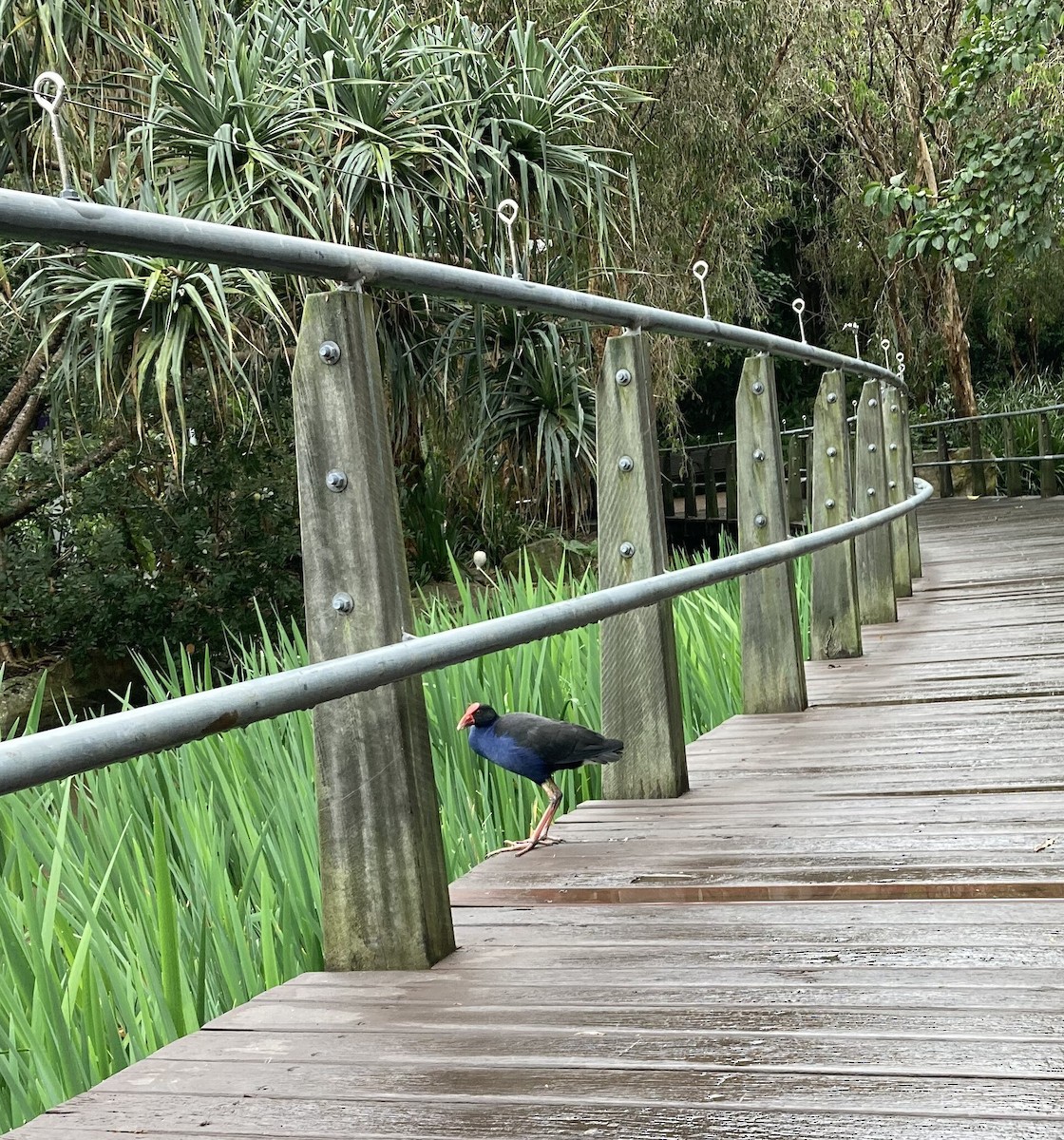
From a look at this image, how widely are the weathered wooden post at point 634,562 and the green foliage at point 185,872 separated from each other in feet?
0.98

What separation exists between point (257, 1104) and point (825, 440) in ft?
12.9

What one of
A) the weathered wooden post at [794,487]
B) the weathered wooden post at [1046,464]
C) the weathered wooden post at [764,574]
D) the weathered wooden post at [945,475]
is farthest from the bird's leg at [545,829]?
the weathered wooden post at [945,475]

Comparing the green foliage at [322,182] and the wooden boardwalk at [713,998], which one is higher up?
the green foliage at [322,182]

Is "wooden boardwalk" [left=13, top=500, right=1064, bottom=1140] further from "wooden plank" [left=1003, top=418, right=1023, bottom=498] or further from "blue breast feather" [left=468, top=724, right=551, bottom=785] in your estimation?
"wooden plank" [left=1003, top=418, right=1023, bottom=498]

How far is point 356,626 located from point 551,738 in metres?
0.78

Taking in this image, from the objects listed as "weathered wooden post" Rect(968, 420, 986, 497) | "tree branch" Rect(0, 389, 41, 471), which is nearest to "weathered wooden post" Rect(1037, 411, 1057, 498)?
"weathered wooden post" Rect(968, 420, 986, 497)

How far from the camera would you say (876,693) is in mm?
4379

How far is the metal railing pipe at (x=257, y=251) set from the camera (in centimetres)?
143

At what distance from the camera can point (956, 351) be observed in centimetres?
2102

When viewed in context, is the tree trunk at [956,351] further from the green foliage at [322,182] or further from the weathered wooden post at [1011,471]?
the green foliage at [322,182]

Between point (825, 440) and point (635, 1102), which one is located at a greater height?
point (825, 440)

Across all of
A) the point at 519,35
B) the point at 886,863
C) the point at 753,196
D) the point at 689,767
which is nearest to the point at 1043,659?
the point at 689,767

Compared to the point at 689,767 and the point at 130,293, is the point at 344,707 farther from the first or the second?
the point at 130,293

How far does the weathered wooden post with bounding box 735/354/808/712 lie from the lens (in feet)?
13.0
